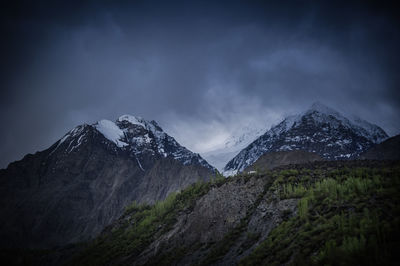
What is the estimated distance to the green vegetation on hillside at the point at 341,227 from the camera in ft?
86.2

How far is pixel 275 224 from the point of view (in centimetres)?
4566

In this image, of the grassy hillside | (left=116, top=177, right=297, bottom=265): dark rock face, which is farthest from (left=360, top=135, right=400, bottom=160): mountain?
(left=116, top=177, right=297, bottom=265): dark rock face

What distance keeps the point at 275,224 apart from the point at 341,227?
14.7 meters

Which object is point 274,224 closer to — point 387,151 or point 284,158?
point 284,158

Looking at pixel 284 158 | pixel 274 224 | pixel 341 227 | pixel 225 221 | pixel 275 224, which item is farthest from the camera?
pixel 284 158

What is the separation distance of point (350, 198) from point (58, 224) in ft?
640

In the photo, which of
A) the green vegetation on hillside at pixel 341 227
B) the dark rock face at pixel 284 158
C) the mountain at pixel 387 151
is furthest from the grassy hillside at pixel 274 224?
the mountain at pixel 387 151

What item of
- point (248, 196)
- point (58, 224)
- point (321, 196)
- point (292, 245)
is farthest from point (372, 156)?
point (58, 224)

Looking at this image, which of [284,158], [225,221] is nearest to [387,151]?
[284,158]

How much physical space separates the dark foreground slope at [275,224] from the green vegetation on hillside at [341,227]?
8 cm

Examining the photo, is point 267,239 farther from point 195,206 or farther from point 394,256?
point 195,206

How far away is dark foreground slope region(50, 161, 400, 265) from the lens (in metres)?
28.9

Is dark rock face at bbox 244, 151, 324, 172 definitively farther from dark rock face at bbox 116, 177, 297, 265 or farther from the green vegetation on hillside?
the green vegetation on hillside

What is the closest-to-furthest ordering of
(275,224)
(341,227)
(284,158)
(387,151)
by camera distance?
(341,227) → (275,224) → (284,158) → (387,151)
